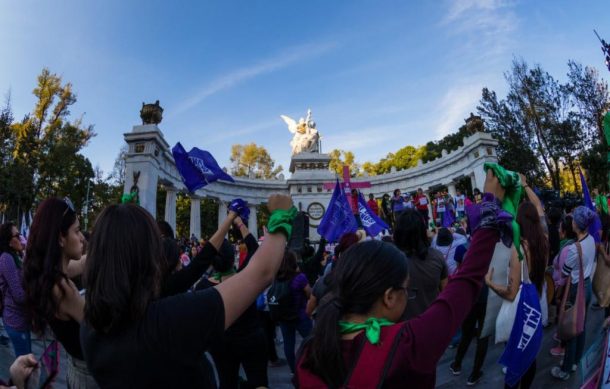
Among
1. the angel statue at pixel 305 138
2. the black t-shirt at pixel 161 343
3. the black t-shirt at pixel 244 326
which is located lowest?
the black t-shirt at pixel 244 326

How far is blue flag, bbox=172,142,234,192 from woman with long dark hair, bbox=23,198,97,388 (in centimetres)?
352

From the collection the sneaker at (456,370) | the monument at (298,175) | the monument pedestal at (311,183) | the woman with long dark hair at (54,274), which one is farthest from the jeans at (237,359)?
the monument pedestal at (311,183)

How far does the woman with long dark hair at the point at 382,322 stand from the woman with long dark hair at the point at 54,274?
1.37m

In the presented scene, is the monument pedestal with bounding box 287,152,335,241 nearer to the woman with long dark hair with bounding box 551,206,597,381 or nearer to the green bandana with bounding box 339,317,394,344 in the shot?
the woman with long dark hair with bounding box 551,206,597,381

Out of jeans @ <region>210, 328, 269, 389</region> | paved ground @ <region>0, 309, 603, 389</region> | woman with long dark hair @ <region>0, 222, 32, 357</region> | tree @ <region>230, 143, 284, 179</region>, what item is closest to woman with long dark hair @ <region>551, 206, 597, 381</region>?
paved ground @ <region>0, 309, 603, 389</region>

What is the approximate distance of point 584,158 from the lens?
73.8 ft

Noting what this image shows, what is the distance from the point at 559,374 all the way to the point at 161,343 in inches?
206

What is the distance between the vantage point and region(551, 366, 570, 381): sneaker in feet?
15.6

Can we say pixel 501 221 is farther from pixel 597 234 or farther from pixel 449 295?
pixel 597 234

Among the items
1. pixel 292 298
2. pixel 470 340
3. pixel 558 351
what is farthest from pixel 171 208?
pixel 558 351

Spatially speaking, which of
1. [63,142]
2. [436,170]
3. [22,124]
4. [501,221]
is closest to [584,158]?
[436,170]

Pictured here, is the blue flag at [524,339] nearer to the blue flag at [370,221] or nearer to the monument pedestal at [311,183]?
the blue flag at [370,221]

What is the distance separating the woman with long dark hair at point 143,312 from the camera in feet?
5.11

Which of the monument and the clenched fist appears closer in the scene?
the clenched fist
